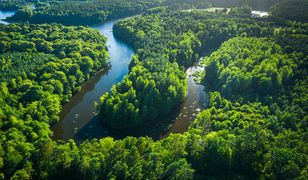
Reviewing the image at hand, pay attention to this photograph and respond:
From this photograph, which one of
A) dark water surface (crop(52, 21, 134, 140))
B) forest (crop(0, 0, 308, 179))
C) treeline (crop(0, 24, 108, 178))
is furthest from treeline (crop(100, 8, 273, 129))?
treeline (crop(0, 24, 108, 178))

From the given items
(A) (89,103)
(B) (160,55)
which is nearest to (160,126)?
(A) (89,103)

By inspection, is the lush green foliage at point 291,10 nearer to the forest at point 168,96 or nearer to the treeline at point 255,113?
the forest at point 168,96

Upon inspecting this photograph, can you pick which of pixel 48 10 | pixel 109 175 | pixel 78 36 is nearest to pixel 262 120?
pixel 109 175

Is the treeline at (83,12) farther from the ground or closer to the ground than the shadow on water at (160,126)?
farther from the ground

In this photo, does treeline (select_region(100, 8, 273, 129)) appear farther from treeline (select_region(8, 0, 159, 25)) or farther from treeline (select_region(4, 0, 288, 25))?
treeline (select_region(8, 0, 159, 25))

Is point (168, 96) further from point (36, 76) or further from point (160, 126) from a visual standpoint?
point (36, 76)

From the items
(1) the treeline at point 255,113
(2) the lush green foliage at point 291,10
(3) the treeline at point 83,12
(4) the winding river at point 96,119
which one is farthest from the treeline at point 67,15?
(2) the lush green foliage at point 291,10
